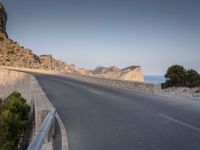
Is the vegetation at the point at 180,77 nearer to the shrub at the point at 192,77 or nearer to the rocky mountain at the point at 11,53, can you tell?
the shrub at the point at 192,77

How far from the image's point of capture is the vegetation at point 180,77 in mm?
34250

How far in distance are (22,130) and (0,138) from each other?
1041 millimetres

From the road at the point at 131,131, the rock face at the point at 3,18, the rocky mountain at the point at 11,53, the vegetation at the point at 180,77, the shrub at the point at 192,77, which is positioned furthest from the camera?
the rock face at the point at 3,18

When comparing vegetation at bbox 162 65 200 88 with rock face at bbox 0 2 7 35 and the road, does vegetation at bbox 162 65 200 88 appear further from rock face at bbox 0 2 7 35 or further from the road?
rock face at bbox 0 2 7 35

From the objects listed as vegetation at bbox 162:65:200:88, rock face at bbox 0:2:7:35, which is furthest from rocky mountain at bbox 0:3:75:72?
vegetation at bbox 162:65:200:88

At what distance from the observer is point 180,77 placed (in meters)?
35.1

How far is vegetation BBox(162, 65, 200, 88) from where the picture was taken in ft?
112

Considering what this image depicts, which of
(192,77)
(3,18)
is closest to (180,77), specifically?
(192,77)

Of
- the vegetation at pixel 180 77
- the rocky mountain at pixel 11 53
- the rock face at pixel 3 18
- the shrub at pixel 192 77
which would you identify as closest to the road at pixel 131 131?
the vegetation at pixel 180 77

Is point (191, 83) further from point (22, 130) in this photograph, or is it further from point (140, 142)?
point (140, 142)

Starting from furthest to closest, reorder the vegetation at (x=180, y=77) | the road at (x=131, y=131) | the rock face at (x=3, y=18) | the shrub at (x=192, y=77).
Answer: the rock face at (x=3, y=18), the shrub at (x=192, y=77), the vegetation at (x=180, y=77), the road at (x=131, y=131)

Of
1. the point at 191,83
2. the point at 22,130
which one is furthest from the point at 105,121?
the point at 191,83

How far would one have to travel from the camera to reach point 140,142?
21.2 feet

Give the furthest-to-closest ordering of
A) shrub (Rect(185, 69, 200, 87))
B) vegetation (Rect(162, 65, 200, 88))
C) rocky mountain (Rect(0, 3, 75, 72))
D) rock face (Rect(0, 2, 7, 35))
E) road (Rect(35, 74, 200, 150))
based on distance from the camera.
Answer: rock face (Rect(0, 2, 7, 35)), rocky mountain (Rect(0, 3, 75, 72)), shrub (Rect(185, 69, 200, 87)), vegetation (Rect(162, 65, 200, 88)), road (Rect(35, 74, 200, 150))
